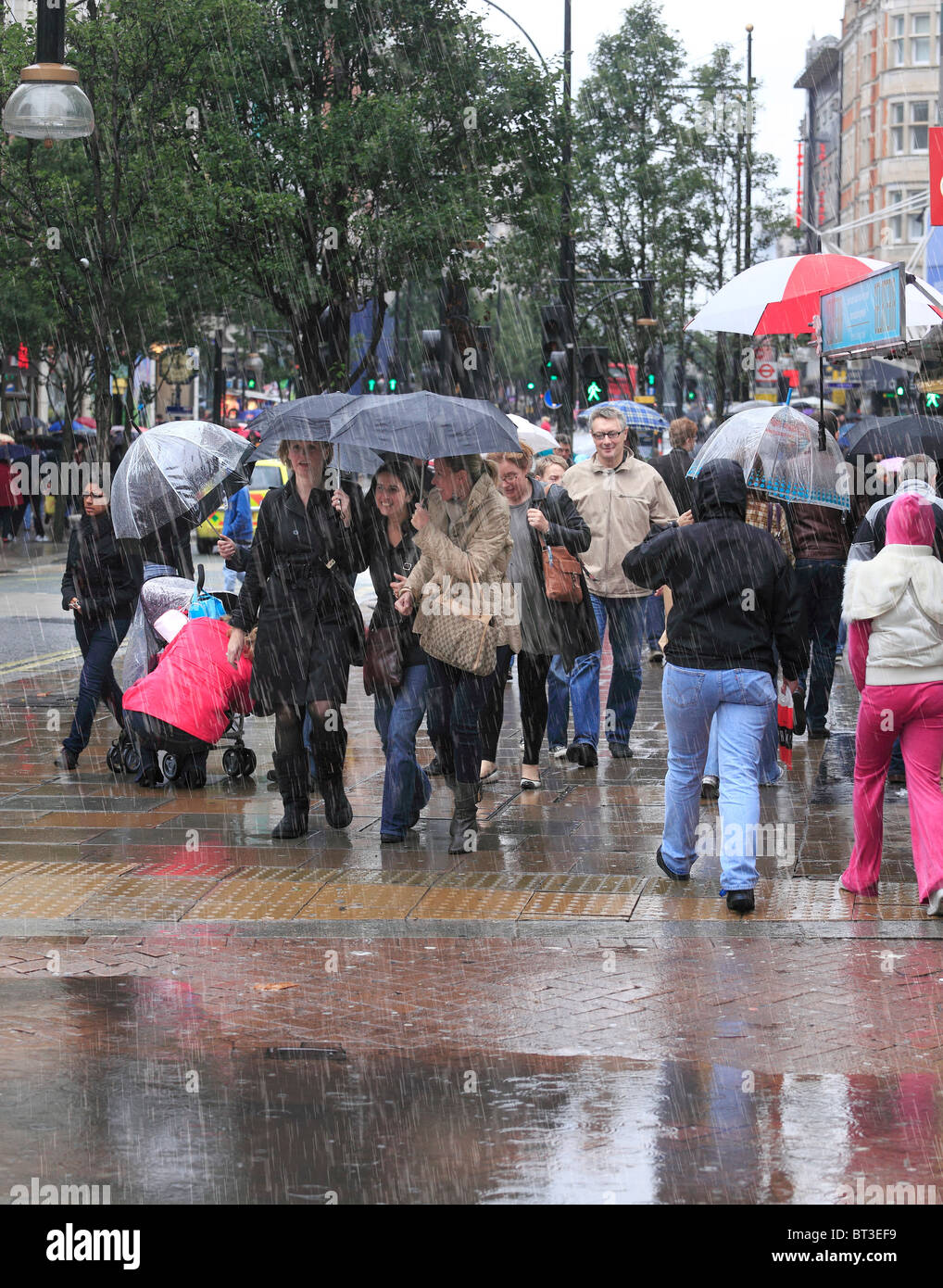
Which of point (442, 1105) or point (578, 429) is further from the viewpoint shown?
point (578, 429)

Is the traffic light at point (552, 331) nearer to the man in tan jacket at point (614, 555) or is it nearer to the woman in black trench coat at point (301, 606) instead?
the man in tan jacket at point (614, 555)

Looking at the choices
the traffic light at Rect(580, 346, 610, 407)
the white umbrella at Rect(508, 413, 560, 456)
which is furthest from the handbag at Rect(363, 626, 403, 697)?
the traffic light at Rect(580, 346, 610, 407)

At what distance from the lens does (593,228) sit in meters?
46.5

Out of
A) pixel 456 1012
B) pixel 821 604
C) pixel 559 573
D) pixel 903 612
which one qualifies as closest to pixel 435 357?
pixel 821 604

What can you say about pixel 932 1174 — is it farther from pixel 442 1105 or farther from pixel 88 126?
pixel 88 126

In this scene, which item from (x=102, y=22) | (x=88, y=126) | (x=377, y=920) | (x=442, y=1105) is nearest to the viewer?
(x=442, y=1105)

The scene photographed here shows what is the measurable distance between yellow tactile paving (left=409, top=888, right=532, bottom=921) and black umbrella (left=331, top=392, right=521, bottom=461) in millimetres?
1906

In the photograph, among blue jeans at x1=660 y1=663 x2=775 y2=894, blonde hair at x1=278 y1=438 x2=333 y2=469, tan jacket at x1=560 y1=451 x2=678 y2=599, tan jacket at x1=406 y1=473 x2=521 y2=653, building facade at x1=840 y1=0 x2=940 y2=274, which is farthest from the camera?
building facade at x1=840 y1=0 x2=940 y2=274

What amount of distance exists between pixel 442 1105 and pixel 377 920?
2097 millimetres

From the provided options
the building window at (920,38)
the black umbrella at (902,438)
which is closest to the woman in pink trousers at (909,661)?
the black umbrella at (902,438)

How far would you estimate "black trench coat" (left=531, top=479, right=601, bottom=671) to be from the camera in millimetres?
9766

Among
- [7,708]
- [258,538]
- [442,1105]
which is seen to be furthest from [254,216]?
[442,1105]

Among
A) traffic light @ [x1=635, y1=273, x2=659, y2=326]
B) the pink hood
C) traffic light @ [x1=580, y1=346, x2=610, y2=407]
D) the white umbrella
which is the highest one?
traffic light @ [x1=635, y1=273, x2=659, y2=326]

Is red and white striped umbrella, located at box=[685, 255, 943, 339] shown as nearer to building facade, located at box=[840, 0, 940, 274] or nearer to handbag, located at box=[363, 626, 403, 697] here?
handbag, located at box=[363, 626, 403, 697]
